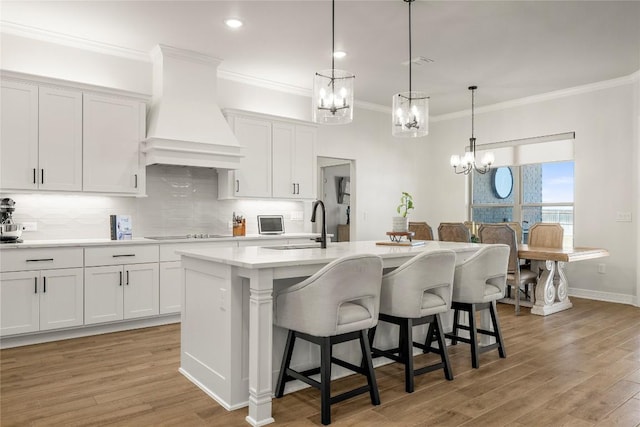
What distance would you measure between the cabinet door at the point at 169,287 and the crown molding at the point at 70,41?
232 centimetres

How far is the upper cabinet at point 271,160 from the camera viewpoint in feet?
17.9

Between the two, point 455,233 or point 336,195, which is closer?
point 455,233

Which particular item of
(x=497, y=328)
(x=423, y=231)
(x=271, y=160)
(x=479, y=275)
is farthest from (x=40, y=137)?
(x=423, y=231)

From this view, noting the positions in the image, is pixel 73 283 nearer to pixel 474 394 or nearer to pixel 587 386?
pixel 474 394

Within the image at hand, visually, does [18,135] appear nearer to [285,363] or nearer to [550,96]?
[285,363]

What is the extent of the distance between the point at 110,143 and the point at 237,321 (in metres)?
2.83

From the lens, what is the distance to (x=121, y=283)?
4312 mm

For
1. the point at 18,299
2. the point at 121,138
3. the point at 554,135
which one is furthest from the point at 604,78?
the point at 18,299

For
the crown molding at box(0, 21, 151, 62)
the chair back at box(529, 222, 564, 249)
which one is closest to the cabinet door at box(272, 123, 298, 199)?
the crown molding at box(0, 21, 151, 62)

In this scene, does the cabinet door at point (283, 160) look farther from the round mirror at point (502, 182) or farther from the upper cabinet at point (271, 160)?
the round mirror at point (502, 182)

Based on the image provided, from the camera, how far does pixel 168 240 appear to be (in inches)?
182

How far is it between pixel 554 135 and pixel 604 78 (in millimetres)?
980

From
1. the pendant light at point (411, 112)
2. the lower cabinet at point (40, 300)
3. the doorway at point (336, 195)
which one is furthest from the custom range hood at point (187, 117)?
the doorway at point (336, 195)

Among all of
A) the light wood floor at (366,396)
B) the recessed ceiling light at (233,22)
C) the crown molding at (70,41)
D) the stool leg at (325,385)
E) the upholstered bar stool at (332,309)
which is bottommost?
the light wood floor at (366,396)
